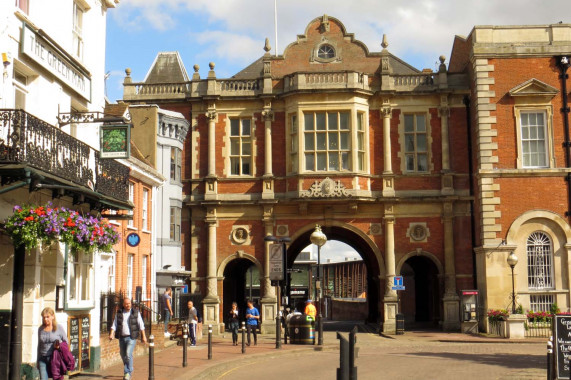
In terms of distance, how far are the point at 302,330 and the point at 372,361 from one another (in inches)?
248

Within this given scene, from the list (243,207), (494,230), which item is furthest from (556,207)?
(243,207)

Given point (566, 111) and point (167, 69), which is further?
point (167, 69)

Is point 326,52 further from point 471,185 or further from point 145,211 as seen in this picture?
point 145,211

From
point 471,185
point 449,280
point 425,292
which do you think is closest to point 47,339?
point 449,280

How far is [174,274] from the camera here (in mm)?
32625

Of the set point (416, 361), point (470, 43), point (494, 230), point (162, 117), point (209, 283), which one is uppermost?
point (470, 43)

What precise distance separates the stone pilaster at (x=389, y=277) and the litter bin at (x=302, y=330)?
8.62 metres

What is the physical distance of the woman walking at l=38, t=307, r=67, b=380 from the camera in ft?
41.5

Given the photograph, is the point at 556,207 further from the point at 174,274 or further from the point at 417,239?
the point at 174,274

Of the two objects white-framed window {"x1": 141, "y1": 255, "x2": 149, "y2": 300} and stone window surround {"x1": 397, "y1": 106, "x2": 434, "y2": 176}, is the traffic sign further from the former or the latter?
stone window surround {"x1": 397, "y1": 106, "x2": 434, "y2": 176}

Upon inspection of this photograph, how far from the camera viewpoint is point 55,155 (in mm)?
14523

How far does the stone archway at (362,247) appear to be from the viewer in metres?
36.6

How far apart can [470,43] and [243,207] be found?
540 inches

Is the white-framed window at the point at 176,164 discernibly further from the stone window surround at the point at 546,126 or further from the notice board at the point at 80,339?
the notice board at the point at 80,339
